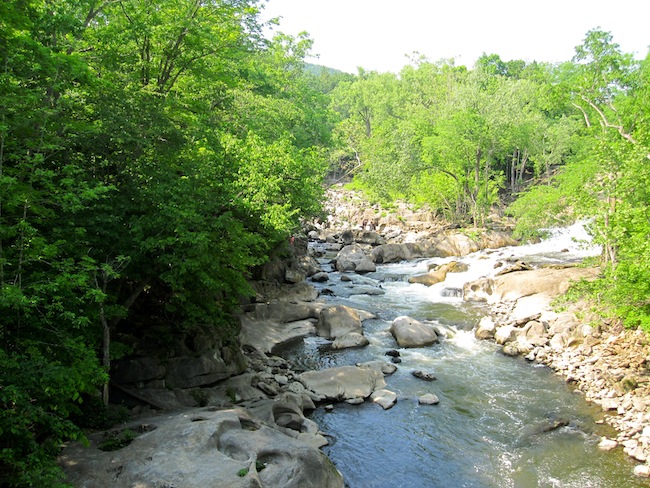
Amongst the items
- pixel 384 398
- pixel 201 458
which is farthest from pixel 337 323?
pixel 201 458

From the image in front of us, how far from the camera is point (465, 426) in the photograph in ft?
42.6

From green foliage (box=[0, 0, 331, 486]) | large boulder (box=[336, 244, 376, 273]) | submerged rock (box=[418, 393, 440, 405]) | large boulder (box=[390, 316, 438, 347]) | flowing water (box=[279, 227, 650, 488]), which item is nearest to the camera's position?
green foliage (box=[0, 0, 331, 486])

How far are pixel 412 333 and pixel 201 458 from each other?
40.4ft

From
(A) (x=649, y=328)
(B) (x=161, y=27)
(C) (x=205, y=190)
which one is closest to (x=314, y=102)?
(B) (x=161, y=27)

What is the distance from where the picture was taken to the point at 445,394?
48.6 ft

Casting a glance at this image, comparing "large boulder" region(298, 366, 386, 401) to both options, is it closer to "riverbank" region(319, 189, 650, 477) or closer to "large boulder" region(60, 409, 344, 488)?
"large boulder" region(60, 409, 344, 488)

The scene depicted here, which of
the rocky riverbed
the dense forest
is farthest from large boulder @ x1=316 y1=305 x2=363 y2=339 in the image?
the dense forest

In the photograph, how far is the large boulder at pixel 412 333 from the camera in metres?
18.9

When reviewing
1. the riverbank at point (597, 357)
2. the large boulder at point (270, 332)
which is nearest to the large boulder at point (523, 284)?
the riverbank at point (597, 357)

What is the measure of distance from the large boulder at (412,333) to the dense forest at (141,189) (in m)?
6.41

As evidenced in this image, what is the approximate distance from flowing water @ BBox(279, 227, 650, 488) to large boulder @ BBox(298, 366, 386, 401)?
43 centimetres

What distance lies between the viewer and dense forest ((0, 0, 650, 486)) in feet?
23.7

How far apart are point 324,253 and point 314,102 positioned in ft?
39.7

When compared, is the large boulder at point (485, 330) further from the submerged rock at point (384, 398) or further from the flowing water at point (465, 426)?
the submerged rock at point (384, 398)
